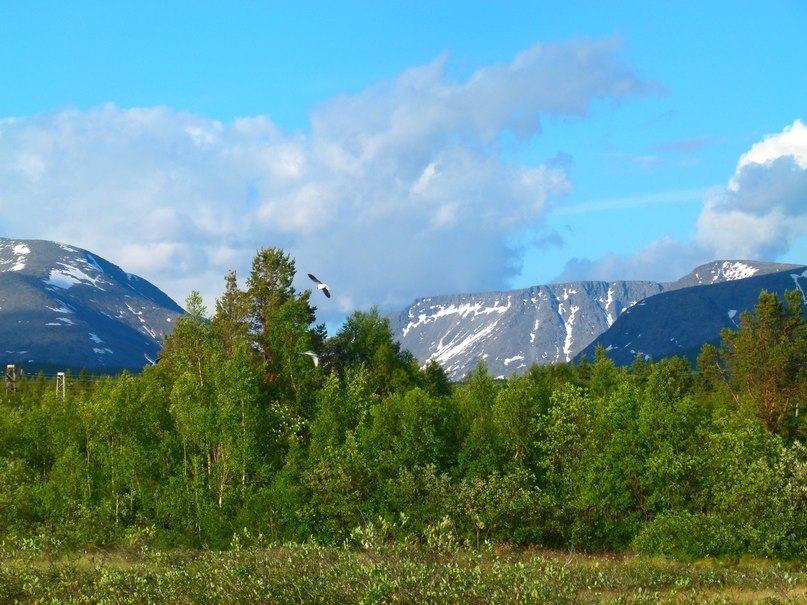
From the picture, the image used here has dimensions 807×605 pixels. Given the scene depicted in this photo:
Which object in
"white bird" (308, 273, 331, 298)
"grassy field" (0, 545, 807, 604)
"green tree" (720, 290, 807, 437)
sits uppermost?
"white bird" (308, 273, 331, 298)

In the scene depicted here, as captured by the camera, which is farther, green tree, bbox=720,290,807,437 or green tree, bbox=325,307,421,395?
green tree, bbox=325,307,421,395

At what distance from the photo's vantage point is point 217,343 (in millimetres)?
88062

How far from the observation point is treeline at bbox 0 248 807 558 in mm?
65438

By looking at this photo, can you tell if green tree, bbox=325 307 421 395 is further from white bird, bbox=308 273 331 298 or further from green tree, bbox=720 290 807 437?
green tree, bbox=720 290 807 437

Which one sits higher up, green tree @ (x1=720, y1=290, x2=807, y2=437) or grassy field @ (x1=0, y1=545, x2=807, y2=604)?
green tree @ (x1=720, y1=290, x2=807, y2=437)

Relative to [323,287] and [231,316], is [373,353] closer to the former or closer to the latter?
[231,316]

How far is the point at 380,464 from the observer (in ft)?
225

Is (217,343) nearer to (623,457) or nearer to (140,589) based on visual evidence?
(623,457)

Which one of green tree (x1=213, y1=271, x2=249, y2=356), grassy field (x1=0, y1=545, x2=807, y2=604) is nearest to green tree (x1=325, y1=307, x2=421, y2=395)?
green tree (x1=213, y1=271, x2=249, y2=356)

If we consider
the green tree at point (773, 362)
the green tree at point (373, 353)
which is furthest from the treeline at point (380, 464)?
the green tree at point (373, 353)

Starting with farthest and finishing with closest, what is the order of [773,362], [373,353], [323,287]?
1. [373,353]
2. [773,362]
3. [323,287]

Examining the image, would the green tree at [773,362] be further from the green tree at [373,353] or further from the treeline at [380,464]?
the green tree at [373,353]

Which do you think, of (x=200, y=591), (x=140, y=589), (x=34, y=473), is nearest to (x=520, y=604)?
(x=200, y=591)

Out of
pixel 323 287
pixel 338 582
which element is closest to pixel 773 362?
pixel 323 287
